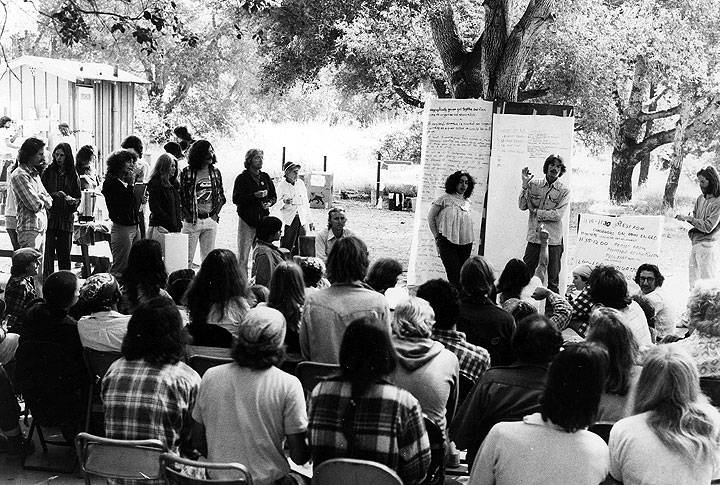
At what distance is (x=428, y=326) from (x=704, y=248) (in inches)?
223

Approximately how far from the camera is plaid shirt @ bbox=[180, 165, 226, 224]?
886 cm

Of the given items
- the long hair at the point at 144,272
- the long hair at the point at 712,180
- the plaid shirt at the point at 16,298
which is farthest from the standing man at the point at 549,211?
the plaid shirt at the point at 16,298

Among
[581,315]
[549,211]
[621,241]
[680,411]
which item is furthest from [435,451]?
[621,241]

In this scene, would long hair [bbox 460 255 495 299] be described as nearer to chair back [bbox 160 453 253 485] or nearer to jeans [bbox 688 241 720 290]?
chair back [bbox 160 453 253 485]

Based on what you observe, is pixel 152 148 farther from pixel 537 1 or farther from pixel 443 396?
pixel 443 396

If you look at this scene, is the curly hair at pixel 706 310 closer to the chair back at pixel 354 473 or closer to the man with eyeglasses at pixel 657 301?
the man with eyeglasses at pixel 657 301

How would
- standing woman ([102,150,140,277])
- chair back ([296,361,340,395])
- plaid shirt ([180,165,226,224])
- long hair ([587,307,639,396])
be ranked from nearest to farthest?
long hair ([587,307,639,396])
chair back ([296,361,340,395])
standing woman ([102,150,140,277])
plaid shirt ([180,165,226,224])

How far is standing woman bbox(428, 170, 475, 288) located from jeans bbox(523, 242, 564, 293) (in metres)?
0.72

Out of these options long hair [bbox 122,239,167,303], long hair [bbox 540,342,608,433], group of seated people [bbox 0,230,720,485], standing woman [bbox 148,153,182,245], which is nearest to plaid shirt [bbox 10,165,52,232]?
standing woman [bbox 148,153,182,245]

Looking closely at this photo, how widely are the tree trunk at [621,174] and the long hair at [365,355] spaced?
1739 cm

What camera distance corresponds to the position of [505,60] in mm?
10086

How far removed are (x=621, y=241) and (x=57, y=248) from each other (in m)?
5.68

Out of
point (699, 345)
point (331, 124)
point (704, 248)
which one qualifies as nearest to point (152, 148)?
point (331, 124)

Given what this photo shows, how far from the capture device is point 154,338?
383cm
